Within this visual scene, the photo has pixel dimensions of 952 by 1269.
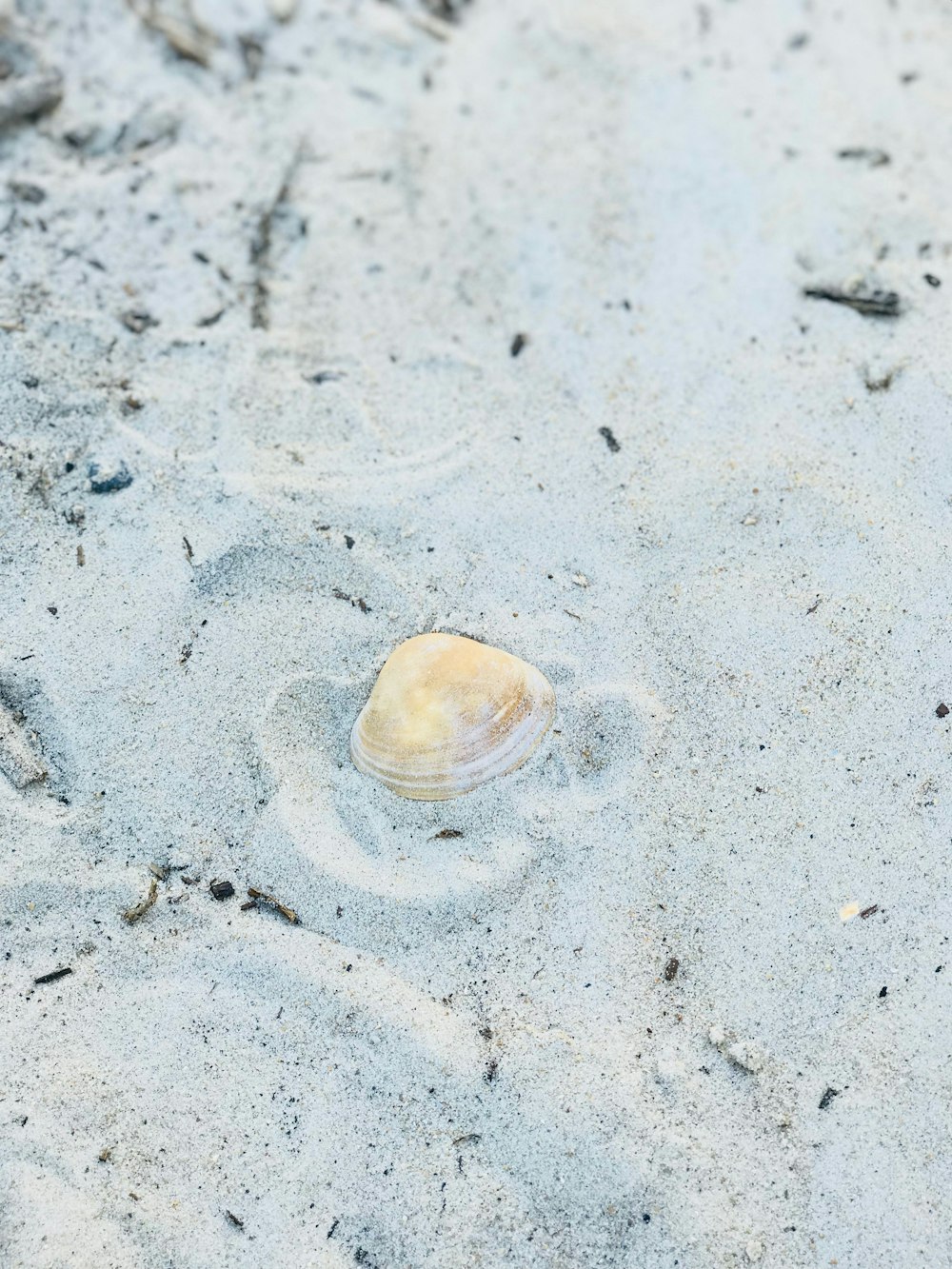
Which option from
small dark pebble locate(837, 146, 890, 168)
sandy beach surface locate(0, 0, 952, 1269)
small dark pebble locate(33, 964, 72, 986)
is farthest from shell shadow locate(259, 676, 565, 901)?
small dark pebble locate(837, 146, 890, 168)

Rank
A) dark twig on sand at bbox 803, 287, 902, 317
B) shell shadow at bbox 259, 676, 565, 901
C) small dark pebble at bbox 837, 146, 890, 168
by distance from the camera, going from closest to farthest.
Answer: shell shadow at bbox 259, 676, 565, 901 → dark twig on sand at bbox 803, 287, 902, 317 → small dark pebble at bbox 837, 146, 890, 168

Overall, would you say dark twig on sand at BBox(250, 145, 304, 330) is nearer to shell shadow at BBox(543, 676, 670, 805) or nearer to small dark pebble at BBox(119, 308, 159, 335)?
small dark pebble at BBox(119, 308, 159, 335)

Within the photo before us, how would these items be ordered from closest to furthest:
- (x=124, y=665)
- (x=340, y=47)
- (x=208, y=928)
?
1. (x=208, y=928)
2. (x=124, y=665)
3. (x=340, y=47)

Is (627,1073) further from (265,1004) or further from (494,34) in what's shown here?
(494,34)

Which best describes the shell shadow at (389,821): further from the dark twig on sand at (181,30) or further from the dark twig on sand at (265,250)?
the dark twig on sand at (181,30)

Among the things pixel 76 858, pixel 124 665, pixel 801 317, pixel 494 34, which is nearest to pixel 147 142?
pixel 494 34

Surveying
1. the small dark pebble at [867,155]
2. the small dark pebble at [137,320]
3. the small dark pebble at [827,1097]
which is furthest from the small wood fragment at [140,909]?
the small dark pebble at [867,155]
